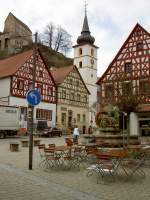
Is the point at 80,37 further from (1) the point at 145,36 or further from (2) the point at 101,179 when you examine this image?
(2) the point at 101,179

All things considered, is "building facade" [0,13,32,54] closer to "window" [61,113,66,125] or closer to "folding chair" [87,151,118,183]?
"window" [61,113,66,125]

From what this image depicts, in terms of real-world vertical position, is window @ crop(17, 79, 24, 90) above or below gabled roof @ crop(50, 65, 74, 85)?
below

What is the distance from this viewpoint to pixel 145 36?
130 ft

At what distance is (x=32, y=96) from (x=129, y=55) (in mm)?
28758

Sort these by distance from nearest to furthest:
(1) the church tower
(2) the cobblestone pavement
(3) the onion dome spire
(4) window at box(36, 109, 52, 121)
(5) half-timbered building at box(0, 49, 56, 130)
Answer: (2) the cobblestone pavement
(5) half-timbered building at box(0, 49, 56, 130)
(4) window at box(36, 109, 52, 121)
(1) the church tower
(3) the onion dome spire

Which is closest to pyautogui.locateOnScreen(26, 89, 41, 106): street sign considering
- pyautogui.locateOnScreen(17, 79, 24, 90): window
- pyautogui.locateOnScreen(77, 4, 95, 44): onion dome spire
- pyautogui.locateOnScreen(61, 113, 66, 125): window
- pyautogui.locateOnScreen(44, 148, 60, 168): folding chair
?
pyautogui.locateOnScreen(44, 148, 60, 168): folding chair

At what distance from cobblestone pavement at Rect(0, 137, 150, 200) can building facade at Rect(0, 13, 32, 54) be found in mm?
76474

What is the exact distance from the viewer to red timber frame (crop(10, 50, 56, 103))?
45500 mm

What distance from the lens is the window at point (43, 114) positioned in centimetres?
4744

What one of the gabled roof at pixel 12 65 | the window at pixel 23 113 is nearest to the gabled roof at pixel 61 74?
the gabled roof at pixel 12 65

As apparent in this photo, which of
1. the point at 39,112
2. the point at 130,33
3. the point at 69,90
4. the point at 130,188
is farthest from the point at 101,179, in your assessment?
the point at 69,90

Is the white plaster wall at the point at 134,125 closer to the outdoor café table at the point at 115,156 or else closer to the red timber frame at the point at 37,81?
the red timber frame at the point at 37,81

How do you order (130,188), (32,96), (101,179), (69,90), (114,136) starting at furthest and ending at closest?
(69,90) < (114,136) < (32,96) < (101,179) < (130,188)

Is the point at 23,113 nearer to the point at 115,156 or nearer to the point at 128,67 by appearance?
the point at 128,67
